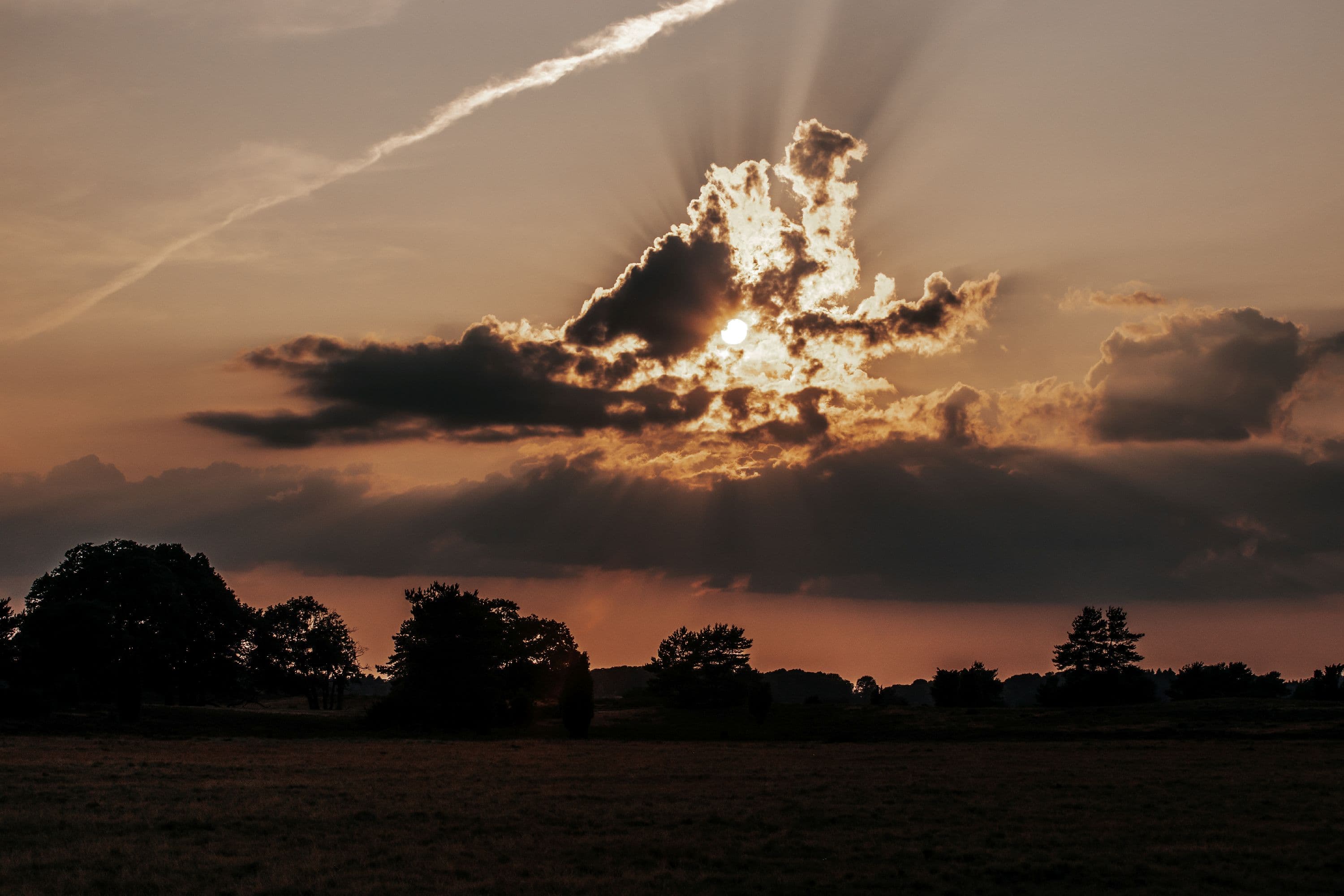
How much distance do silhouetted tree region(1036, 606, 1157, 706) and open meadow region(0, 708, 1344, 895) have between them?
217ft

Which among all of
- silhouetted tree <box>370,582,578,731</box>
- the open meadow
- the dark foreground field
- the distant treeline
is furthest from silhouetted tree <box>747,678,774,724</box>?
the dark foreground field

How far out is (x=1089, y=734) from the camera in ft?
244

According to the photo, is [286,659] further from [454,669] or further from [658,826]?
[658,826]

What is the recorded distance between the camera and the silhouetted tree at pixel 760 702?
315 feet

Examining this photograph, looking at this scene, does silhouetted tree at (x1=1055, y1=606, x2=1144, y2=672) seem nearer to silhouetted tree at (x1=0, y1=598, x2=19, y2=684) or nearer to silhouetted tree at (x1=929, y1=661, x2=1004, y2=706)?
silhouetted tree at (x1=929, y1=661, x2=1004, y2=706)

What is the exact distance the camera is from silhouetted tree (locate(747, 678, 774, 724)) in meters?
95.9

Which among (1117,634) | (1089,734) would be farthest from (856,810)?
(1117,634)

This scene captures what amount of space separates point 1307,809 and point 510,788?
2705 centimetres

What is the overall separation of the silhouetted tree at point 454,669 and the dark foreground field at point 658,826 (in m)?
33.0

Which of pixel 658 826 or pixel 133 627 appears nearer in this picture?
pixel 658 826

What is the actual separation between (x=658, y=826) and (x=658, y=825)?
16cm

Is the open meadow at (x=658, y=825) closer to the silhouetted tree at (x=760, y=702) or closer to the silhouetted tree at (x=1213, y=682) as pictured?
the silhouetted tree at (x=760, y=702)

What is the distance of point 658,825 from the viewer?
31141 mm

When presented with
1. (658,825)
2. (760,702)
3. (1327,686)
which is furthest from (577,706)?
(1327,686)
